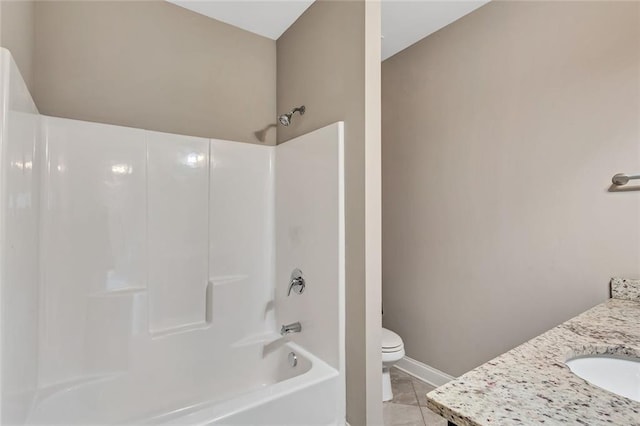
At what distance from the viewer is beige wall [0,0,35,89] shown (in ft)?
3.57

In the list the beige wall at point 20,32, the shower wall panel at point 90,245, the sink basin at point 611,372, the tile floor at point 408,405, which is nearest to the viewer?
the sink basin at point 611,372

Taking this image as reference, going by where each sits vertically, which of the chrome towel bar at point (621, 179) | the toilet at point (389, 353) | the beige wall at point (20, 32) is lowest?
the toilet at point (389, 353)

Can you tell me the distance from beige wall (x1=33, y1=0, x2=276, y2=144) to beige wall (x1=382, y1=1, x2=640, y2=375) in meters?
1.19

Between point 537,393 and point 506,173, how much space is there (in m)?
1.65

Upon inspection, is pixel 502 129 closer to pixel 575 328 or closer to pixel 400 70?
pixel 400 70

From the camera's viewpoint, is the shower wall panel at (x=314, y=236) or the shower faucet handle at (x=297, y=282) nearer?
the shower wall panel at (x=314, y=236)

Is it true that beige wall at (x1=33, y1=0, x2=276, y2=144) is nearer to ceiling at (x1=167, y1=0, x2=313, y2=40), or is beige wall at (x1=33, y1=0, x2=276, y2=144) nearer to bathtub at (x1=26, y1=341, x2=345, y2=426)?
ceiling at (x1=167, y1=0, x2=313, y2=40)

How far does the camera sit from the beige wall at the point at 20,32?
1088mm

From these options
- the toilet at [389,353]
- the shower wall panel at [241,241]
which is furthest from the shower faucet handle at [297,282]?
the toilet at [389,353]

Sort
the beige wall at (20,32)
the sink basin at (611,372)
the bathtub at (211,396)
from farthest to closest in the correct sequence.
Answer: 1. the bathtub at (211,396)
2. the beige wall at (20,32)
3. the sink basin at (611,372)

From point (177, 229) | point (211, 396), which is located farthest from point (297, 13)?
point (211, 396)

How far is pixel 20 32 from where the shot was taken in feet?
4.26

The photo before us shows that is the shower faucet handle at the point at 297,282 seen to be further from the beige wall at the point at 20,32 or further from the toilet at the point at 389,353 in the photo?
the beige wall at the point at 20,32

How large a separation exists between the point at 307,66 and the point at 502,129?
1.26m
